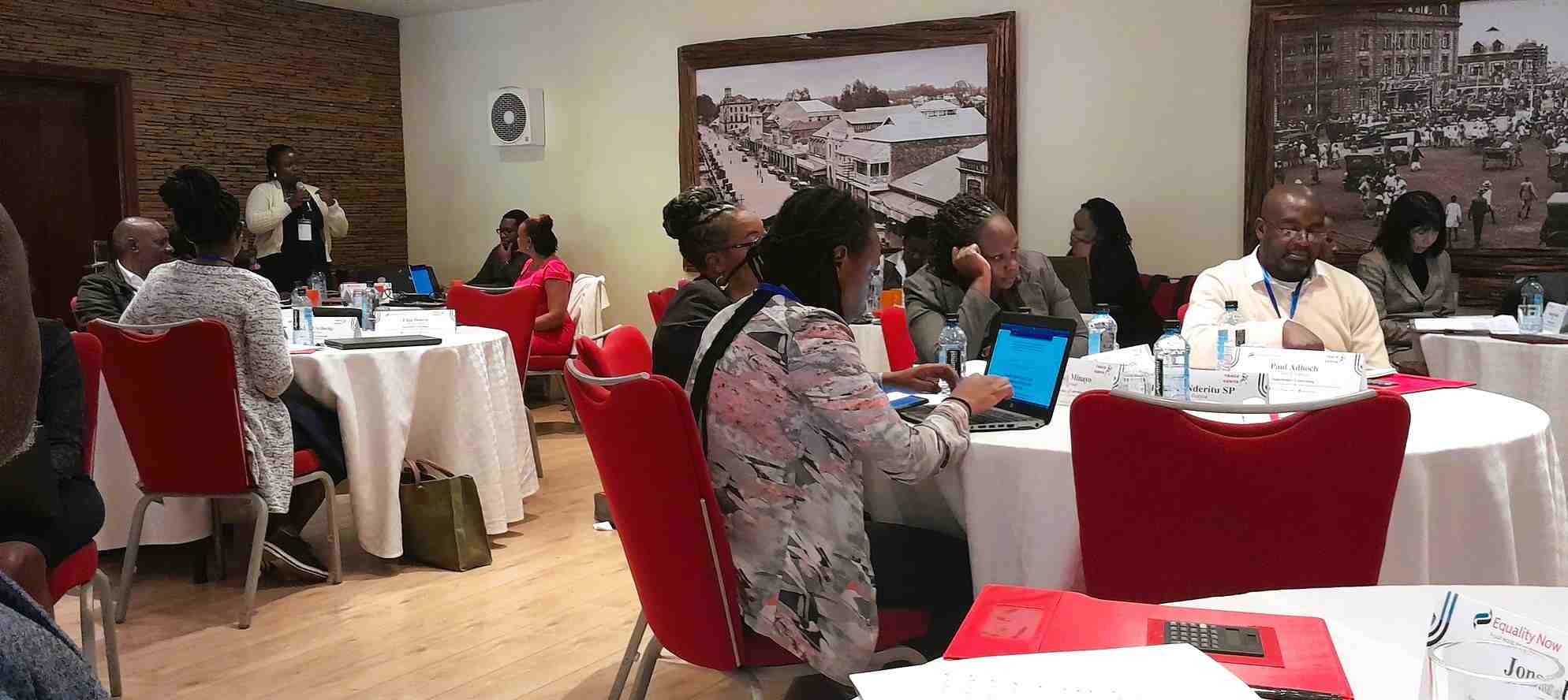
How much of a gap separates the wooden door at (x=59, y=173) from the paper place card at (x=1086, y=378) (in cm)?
747

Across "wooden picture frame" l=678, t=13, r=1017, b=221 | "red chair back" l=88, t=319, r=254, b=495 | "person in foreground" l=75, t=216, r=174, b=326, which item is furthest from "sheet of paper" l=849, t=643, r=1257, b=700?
"wooden picture frame" l=678, t=13, r=1017, b=221

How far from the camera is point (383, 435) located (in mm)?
4430

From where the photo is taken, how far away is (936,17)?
309 inches

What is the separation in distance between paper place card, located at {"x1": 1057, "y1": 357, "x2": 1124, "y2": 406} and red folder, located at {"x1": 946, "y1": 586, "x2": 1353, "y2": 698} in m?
1.50

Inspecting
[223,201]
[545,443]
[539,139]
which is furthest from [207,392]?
[539,139]

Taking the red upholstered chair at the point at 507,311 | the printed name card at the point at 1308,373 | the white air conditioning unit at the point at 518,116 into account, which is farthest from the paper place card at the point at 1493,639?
the white air conditioning unit at the point at 518,116

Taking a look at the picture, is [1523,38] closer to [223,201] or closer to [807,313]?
[807,313]

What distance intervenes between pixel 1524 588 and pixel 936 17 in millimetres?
6934

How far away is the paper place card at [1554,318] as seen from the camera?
4.69m

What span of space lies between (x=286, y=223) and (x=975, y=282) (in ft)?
22.0

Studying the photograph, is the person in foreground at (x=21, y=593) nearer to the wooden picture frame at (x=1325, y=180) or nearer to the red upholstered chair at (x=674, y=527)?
the red upholstered chair at (x=674, y=527)

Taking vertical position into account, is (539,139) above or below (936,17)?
below

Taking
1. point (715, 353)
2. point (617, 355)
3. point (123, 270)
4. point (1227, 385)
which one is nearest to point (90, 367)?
point (617, 355)

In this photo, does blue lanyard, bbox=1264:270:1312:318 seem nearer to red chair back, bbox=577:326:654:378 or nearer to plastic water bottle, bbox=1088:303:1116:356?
plastic water bottle, bbox=1088:303:1116:356
